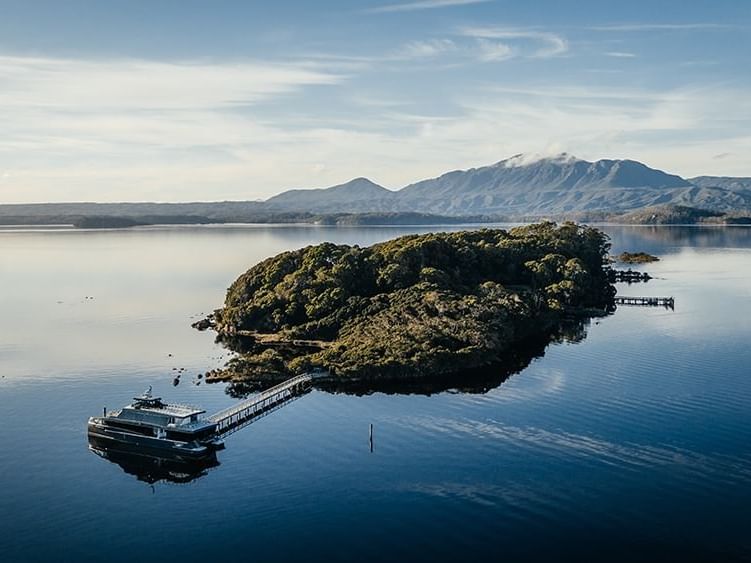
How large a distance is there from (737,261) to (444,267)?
3563 inches

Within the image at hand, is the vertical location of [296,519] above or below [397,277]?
below

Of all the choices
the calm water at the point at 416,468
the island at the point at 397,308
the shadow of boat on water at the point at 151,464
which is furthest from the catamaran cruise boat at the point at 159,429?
the island at the point at 397,308

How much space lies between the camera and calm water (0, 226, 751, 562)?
31969 millimetres

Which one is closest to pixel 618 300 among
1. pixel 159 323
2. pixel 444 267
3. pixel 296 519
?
pixel 444 267

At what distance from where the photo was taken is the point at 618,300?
96188 mm

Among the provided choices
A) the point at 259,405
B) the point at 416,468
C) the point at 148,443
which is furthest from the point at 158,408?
the point at 416,468

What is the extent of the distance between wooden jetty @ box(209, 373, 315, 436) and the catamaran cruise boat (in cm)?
183

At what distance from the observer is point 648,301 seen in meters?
93.9

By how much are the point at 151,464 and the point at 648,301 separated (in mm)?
71583

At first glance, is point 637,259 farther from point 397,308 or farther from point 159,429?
point 159,429

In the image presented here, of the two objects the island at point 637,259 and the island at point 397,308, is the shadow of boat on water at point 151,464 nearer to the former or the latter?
the island at point 397,308

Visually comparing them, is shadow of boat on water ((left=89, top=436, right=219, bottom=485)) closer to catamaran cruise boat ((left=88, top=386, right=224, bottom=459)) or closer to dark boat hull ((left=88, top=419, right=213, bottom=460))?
dark boat hull ((left=88, top=419, right=213, bottom=460))

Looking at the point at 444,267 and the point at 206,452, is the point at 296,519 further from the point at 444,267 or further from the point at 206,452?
the point at 444,267

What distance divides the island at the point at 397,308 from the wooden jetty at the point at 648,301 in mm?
1854
